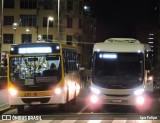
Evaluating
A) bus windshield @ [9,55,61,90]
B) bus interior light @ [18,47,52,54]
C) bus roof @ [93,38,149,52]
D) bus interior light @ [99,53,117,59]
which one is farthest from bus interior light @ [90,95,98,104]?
bus interior light @ [18,47,52,54]

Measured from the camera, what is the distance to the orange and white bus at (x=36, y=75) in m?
21.0

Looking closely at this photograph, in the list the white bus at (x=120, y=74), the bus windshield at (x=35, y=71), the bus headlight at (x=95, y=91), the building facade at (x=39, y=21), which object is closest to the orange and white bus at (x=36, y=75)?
the bus windshield at (x=35, y=71)

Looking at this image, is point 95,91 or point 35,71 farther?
point 95,91

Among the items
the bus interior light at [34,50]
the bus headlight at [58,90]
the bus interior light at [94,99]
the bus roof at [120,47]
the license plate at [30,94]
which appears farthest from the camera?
the bus roof at [120,47]

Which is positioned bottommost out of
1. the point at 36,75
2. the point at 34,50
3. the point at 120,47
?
the point at 36,75

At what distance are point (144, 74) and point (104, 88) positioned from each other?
6.17 feet

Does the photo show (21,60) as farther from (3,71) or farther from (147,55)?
(3,71)

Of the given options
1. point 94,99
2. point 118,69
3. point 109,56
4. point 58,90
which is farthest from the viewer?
point 109,56

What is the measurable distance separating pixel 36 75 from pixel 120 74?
3613mm

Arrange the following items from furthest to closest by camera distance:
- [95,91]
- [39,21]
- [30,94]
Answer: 1. [39,21]
2. [95,91]
3. [30,94]

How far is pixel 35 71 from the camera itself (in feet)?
69.5

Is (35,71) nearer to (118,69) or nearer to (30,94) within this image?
(30,94)

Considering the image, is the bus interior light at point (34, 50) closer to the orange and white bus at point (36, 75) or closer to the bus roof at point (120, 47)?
the orange and white bus at point (36, 75)

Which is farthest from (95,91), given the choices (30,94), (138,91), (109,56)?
(30,94)
